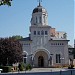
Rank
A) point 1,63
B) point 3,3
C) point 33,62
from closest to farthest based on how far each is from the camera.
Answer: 1. point 3,3
2. point 1,63
3. point 33,62

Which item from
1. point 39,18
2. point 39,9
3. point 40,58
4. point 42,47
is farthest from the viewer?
point 39,9

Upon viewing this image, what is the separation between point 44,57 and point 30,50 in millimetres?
3657

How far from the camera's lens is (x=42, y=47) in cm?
6097

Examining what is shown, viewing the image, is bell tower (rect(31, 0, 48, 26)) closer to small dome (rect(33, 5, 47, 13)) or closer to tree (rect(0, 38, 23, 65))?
small dome (rect(33, 5, 47, 13))

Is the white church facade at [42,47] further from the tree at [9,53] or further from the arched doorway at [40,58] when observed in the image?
the tree at [9,53]

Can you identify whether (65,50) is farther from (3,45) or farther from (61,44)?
(3,45)

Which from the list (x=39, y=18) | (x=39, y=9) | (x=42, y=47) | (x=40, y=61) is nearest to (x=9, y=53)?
(x=42, y=47)

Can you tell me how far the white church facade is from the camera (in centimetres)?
6031

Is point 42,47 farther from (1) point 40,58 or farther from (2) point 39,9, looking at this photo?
(2) point 39,9

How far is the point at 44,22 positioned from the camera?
204 feet

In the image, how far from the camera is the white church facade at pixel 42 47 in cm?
6031

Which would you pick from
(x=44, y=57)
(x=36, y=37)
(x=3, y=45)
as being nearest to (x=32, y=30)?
(x=36, y=37)

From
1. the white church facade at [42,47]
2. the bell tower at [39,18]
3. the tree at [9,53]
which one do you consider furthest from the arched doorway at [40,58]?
the tree at [9,53]

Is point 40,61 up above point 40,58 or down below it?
below
